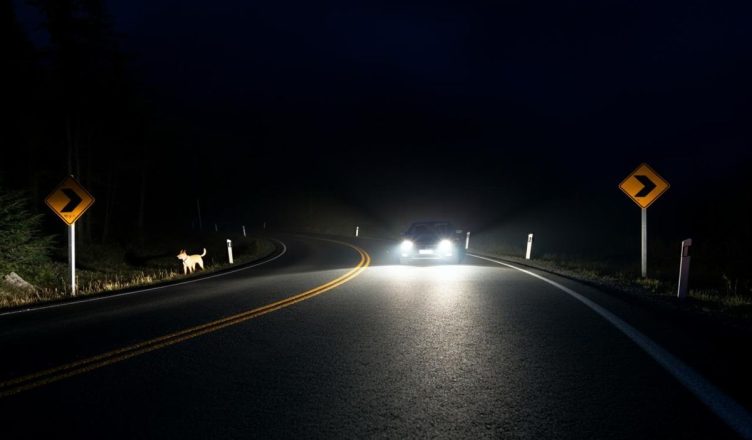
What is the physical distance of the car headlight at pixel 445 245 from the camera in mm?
15523

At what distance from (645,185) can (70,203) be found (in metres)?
14.5

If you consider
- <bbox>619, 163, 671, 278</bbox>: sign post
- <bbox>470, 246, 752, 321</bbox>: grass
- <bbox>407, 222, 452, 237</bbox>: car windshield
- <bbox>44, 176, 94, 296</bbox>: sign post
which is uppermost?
<bbox>619, 163, 671, 278</bbox>: sign post

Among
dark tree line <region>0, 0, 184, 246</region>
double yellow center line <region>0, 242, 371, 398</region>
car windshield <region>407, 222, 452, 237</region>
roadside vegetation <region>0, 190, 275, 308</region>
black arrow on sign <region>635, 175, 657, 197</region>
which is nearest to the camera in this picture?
double yellow center line <region>0, 242, 371, 398</region>

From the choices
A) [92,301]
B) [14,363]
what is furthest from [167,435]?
[92,301]

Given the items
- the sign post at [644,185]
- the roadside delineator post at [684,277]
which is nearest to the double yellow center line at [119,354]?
the roadside delineator post at [684,277]

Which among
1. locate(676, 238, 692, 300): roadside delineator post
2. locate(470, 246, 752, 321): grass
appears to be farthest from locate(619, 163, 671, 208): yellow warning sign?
locate(676, 238, 692, 300): roadside delineator post

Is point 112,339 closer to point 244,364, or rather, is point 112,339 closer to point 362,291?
point 244,364

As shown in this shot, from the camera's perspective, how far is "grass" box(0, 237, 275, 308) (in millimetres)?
11785

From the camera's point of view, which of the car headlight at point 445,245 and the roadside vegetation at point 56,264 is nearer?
the roadside vegetation at point 56,264

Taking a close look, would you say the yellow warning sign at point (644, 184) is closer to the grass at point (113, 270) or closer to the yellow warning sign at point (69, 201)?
the grass at point (113, 270)

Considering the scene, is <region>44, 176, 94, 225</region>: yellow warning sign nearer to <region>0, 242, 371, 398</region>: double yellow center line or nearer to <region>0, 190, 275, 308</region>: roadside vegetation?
<region>0, 190, 275, 308</region>: roadside vegetation

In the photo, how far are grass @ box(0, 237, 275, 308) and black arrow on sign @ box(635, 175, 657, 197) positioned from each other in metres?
12.7

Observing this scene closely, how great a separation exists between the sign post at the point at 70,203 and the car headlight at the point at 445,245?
10.2 metres

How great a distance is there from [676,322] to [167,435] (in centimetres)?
644
